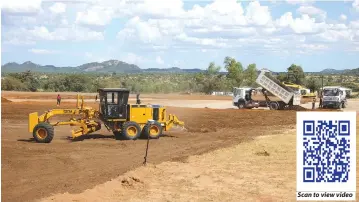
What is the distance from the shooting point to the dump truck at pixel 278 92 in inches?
1957

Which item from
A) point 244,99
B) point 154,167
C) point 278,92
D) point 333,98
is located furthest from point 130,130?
point 333,98

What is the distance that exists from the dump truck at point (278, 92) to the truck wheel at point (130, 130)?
26.0 m

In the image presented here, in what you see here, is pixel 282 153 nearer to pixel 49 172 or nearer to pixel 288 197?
pixel 288 197

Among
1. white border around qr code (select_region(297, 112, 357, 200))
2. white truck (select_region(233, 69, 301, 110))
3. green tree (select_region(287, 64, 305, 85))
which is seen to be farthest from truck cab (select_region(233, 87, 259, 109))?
green tree (select_region(287, 64, 305, 85))

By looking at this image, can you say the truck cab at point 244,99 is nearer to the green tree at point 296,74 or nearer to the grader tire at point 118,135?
the grader tire at point 118,135

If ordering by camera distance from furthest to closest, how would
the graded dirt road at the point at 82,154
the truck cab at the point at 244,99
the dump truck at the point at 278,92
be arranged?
1. the truck cab at the point at 244,99
2. the dump truck at the point at 278,92
3. the graded dirt road at the point at 82,154

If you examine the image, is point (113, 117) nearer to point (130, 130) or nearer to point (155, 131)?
point (130, 130)

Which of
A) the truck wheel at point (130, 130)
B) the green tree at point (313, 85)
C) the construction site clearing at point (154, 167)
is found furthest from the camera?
the green tree at point (313, 85)

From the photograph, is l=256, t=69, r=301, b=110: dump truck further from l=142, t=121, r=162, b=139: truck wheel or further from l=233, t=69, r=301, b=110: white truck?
l=142, t=121, r=162, b=139: truck wheel

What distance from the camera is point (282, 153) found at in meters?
21.9

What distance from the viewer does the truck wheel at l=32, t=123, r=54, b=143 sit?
24.9m

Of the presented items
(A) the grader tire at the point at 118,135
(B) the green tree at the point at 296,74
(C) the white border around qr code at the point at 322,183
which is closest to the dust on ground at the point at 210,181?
(C) the white border around qr code at the point at 322,183

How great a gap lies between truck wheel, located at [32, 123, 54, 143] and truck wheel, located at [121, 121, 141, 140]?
330 centimetres

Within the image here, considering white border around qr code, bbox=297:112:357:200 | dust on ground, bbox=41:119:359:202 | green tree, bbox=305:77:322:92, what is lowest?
dust on ground, bbox=41:119:359:202
